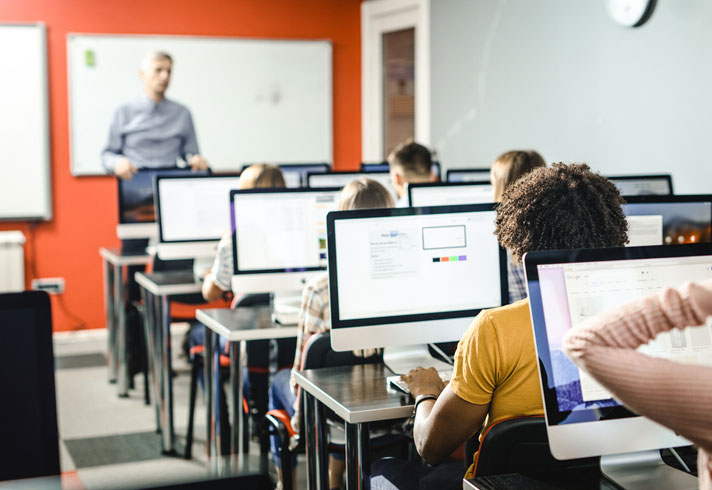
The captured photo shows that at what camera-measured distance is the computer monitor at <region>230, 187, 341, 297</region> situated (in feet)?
10.4

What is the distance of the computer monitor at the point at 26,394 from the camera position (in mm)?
1113

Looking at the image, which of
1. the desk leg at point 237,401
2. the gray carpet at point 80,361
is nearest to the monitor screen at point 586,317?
the desk leg at point 237,401

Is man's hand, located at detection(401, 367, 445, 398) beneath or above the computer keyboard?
above

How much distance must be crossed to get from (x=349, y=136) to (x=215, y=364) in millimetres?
4115

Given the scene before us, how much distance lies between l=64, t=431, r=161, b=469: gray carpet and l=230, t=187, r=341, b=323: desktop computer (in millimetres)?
1026

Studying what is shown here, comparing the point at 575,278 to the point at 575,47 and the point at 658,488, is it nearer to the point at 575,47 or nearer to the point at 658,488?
the point at 658,488

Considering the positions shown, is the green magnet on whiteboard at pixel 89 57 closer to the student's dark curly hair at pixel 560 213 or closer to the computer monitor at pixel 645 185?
the computer monitor at pixel 645 185

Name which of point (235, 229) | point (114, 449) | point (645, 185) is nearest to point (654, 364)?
point (235, 229)

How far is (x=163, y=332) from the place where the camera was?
3.81 metres

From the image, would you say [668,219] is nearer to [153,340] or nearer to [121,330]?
[153,340]

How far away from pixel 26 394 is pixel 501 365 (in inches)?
31.9

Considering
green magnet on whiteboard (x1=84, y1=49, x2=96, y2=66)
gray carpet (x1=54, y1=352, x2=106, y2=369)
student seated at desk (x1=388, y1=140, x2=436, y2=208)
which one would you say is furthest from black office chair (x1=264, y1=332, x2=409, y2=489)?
green magnet on whiteboard (x1=84, y1=49, x2=96, y2=66)

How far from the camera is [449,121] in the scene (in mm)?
6109

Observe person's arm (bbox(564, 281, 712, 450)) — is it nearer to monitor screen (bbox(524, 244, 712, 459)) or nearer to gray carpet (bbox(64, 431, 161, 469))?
monitor screen (bbox(524, 244, 712, 459))
